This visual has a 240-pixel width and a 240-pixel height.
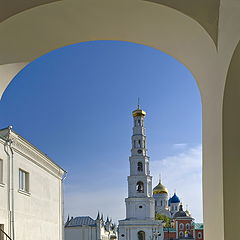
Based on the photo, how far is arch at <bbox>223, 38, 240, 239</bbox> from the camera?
1997 millimetres

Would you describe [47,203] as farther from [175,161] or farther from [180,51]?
[175,161]

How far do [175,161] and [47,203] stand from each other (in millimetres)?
30009

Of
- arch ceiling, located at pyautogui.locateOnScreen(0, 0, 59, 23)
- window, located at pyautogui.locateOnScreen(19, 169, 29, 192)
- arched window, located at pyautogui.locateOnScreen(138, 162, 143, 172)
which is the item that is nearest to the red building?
arched window, located at pyautogui.locateOnScreen(138, 162, 143, 172)

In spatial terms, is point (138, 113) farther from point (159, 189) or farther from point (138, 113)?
point (159, 189)

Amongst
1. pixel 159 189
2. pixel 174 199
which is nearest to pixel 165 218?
pixel 159 189

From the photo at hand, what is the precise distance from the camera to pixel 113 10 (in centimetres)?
222

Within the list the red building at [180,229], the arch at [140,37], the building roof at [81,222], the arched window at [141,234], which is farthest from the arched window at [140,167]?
the arch at [140,37]

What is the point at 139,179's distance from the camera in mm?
45344

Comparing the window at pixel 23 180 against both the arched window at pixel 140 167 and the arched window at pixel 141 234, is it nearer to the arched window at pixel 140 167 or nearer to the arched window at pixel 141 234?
the arched window at pixel 140 167

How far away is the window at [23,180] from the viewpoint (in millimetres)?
12562

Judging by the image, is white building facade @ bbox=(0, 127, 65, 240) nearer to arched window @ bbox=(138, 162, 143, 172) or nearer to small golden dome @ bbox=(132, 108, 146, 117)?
arched window @ bbox=(138, 162, 143, 172)

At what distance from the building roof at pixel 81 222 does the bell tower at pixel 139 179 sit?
16.2 meters

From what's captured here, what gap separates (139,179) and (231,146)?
43.6 meters

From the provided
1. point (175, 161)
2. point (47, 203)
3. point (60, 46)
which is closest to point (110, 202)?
point (175, 161)
